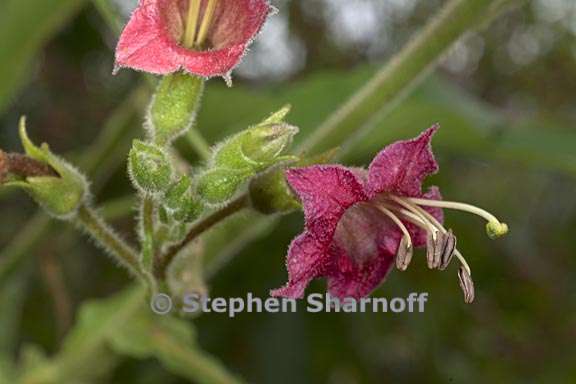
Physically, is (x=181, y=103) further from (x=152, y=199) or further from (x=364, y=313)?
(x=364, y=313)

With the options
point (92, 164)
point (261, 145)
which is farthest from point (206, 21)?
point (92, 164)

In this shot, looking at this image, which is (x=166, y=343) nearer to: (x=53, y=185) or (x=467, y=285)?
(x=53, y=185)

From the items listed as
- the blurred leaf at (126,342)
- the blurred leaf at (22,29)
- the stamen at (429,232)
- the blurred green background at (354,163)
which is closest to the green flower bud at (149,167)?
the stamen at (429,232)

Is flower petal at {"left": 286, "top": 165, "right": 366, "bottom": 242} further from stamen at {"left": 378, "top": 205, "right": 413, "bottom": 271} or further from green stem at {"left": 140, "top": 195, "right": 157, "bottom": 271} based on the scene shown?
green stem at {"left": 140, "top": 195, "right": 157, "bottom": 271}

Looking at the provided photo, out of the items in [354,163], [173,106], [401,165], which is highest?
[173,106]

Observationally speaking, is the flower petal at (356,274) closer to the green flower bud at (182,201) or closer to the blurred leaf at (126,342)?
the green flower bud at (182,201)

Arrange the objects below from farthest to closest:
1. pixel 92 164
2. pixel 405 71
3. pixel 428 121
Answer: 1. pixel 92 164
2. pixel 428 121
3. pixel 405 71
